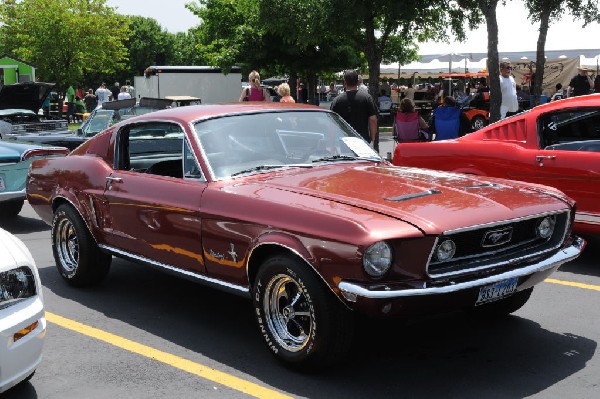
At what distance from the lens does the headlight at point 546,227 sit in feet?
16.4

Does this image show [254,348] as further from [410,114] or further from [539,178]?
[410,114]

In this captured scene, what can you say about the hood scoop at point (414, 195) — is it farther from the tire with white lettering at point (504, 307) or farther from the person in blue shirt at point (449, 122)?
the person in blue shirt at point (449, 122)

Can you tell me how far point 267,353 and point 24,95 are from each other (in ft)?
39.4

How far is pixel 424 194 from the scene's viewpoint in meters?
4.88

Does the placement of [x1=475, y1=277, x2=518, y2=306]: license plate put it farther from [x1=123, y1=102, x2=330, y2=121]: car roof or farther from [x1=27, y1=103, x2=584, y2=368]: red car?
[x1=123, y1=102, x2=330, y2=121]: car roof

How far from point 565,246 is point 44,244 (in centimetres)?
571

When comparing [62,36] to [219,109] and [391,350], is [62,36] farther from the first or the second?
[391,350]

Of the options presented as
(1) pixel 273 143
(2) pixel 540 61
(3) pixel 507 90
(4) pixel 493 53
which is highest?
(2) pixel 540 61

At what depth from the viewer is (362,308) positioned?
425 cm

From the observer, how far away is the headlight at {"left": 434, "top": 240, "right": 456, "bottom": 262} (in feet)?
14.5

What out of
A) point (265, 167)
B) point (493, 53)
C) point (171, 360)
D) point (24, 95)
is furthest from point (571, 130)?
point (24, 95)

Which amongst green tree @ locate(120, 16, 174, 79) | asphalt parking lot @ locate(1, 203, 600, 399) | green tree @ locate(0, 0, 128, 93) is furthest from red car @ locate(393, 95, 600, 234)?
green tree @ locate(120, 16, 174, 79)

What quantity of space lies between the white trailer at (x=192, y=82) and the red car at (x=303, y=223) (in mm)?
26397

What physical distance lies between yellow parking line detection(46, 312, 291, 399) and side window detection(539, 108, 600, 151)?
13.9 feet
